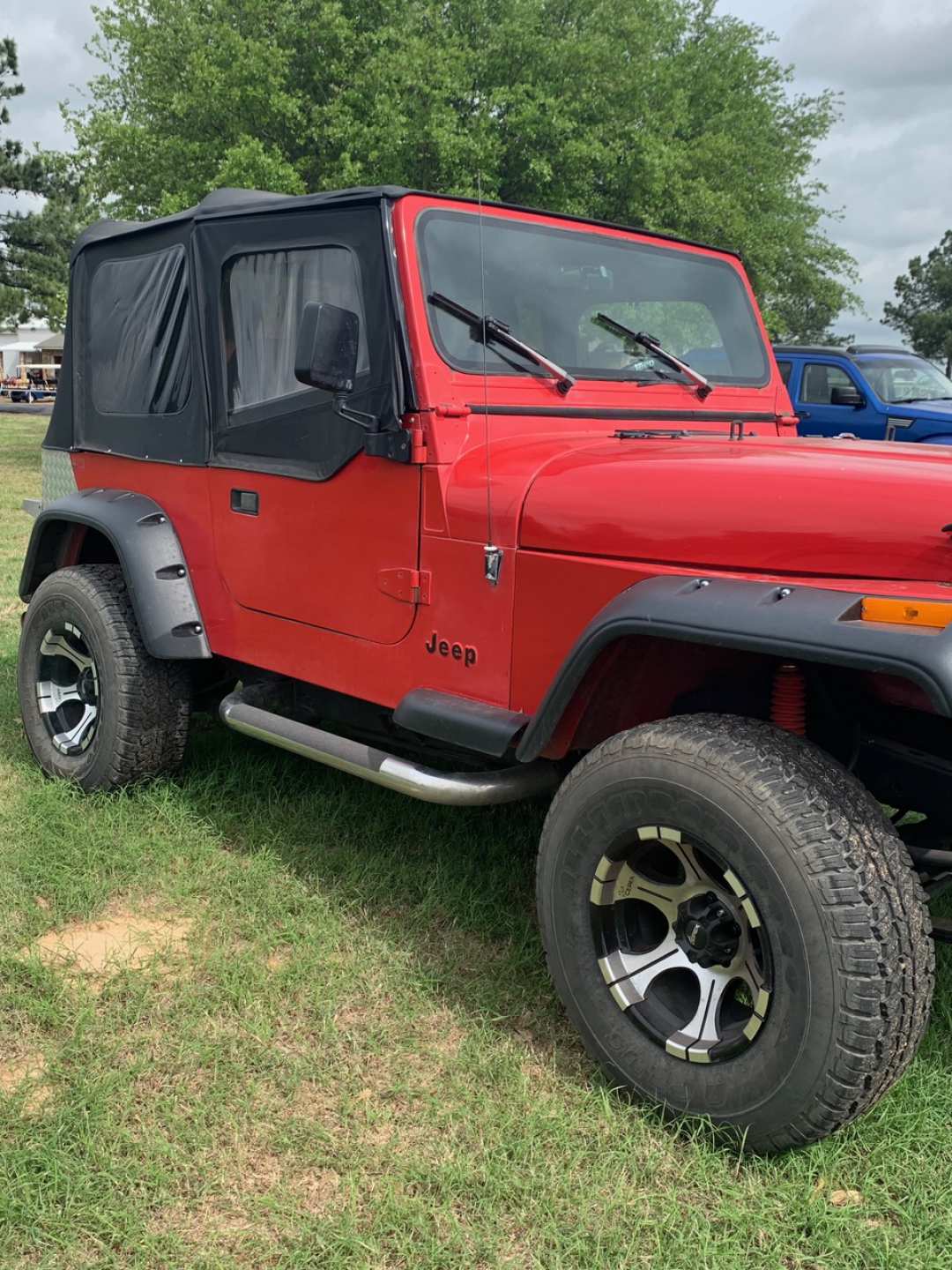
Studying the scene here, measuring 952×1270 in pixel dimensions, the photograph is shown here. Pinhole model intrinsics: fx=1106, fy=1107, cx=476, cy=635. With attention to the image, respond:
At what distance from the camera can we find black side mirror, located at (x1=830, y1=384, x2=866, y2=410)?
34.1ft

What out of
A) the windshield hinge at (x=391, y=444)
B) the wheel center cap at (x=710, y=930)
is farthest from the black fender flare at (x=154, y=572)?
the wheel center cap at (x=710, y=930)

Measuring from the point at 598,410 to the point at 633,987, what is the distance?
1653mm

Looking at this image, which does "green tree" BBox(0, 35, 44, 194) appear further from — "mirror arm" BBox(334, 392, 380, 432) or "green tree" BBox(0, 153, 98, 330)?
"mirror arm" BBox(334, 392, 380, 432)

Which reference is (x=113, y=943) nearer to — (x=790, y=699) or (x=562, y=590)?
(x=562, y=590)

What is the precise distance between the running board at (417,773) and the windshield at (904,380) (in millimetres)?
9507

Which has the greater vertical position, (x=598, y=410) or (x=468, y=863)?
(x=598, y=410)

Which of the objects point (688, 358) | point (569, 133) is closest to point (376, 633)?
point (688, 358)

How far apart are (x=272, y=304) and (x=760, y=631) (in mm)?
2037

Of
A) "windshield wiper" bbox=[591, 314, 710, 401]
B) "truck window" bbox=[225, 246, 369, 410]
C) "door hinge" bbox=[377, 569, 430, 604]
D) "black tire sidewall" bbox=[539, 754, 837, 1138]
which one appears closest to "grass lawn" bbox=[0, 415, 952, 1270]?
"black tire sidewall" bbox=[539, 754, 837, 1138]

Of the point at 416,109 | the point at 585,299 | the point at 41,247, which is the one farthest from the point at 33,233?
the point at 585,299

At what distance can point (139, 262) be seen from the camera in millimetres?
3984

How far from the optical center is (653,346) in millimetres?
3492

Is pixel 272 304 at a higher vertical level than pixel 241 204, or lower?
lower

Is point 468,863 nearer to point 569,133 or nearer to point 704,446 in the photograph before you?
point 704,446
